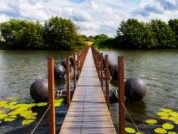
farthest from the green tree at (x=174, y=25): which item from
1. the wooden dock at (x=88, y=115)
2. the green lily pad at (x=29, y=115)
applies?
the green lily pad at (x=29, y=115)

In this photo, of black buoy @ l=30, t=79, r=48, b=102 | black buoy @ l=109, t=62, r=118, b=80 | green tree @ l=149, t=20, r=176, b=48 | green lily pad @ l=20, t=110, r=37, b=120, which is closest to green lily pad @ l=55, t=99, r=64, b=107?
black buoy @ l=30, t=79, r=48, b=102

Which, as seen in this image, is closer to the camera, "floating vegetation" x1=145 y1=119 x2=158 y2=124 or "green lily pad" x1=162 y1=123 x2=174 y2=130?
"green lily pad" x1=162 y1=123 x2=174 y2=130

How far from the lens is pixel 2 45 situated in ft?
327

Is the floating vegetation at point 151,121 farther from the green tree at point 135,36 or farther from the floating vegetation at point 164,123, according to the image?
the green tree at point 135,36

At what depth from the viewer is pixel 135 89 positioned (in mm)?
13555

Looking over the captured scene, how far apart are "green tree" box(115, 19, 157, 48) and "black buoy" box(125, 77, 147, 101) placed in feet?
253

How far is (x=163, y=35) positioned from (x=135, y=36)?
400 inches

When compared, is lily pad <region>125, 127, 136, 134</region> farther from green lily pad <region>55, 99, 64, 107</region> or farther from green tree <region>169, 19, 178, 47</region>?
green tree <region>169, 19, 178, 47</region>

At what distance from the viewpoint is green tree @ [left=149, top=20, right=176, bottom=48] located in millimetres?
92062

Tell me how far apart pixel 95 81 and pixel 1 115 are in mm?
6781

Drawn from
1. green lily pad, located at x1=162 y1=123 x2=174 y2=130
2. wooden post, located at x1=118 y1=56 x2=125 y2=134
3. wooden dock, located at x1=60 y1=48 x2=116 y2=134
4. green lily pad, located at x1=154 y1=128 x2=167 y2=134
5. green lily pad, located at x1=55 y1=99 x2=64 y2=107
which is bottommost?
green lily pad, located at x1=154 y1=128 x2=167 y2=134

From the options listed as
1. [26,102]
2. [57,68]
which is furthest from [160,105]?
[57,68]

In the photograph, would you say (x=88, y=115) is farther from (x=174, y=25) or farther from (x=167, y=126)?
(x=174, y=25)

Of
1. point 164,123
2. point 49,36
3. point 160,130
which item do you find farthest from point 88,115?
point 49,36
